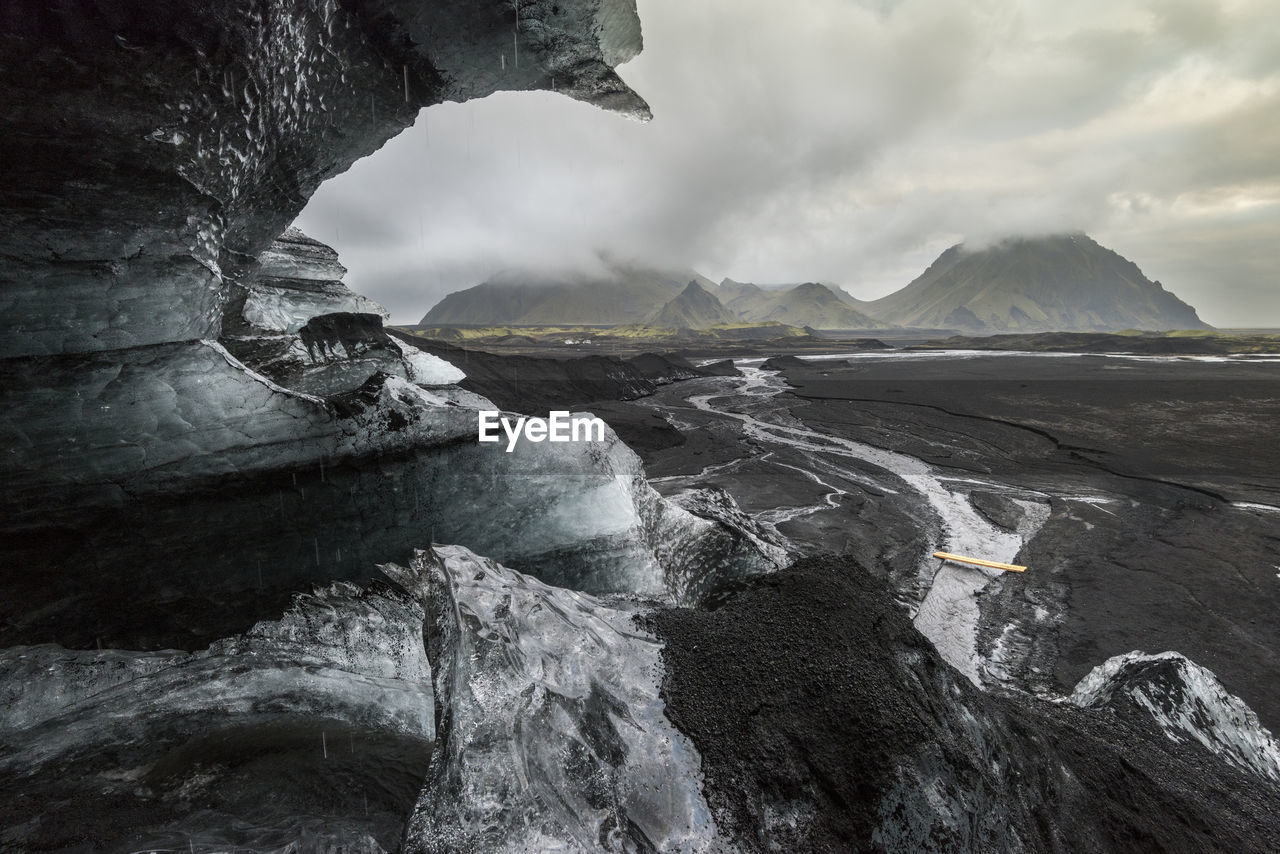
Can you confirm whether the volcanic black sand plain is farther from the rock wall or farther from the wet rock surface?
the rock wall

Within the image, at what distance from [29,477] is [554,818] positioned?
4180 millimetres

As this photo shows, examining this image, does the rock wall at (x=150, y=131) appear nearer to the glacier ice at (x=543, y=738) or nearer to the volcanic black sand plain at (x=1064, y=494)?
the glacier ice at (x=543, y=738)

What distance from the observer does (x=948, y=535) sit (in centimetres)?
1246

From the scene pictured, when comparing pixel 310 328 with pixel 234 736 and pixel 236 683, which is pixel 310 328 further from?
pixel 234 736

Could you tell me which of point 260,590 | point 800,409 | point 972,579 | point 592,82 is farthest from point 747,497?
point 800,409

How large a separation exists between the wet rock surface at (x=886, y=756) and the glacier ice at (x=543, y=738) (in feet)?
0.87

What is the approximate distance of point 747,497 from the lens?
15.0 metres

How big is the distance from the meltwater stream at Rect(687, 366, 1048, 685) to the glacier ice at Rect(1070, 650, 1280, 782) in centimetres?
174

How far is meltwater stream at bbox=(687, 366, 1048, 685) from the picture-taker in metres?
8.53

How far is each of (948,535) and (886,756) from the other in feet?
35.7

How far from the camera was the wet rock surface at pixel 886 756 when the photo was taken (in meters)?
3.18

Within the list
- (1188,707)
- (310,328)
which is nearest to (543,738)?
(1188,707)

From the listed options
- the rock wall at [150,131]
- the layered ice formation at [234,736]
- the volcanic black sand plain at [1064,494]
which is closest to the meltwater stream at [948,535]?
the volcanic black sand plain at [1064,494]

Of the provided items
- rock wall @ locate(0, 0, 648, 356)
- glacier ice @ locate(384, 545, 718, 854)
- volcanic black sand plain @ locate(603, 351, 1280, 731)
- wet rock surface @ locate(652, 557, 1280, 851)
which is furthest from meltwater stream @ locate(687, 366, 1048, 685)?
rock wall @ locate(0, 0, 648, 356)
